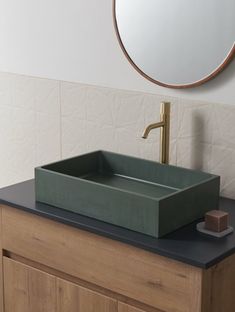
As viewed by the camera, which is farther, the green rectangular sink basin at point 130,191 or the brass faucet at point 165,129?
the brass faucet at point 165,129

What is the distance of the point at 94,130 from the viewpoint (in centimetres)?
A: 269

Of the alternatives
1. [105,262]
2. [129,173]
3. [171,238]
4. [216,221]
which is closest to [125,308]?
[105,262]

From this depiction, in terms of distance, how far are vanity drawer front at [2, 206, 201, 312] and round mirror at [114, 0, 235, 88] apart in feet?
1.99

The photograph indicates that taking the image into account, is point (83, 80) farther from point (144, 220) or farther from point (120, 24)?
point (144, 220)

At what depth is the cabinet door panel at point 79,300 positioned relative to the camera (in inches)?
85.9

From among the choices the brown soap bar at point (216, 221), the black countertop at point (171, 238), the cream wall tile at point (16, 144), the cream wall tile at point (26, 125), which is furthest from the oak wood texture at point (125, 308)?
the cream wall tile at point (16, 144)

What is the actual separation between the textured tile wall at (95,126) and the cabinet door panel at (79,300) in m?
0.54

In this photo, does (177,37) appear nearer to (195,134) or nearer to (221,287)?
(195,134)

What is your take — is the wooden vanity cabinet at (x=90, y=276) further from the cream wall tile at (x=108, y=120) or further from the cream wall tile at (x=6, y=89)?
the cream wall tile at (x=6, y=89)

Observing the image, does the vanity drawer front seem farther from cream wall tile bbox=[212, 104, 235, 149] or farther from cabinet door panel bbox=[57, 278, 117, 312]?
cream wall tile bbox=[212, 104, 235, 149]

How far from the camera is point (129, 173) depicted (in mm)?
2479

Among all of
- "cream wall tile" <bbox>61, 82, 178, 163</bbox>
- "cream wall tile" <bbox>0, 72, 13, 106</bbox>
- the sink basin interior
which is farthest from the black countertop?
"cream wall tile" <bbox>0, 72, 13, 106</bbox>

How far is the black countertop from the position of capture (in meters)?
1.93

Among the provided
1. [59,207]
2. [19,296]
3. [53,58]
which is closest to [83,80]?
[53,58]
